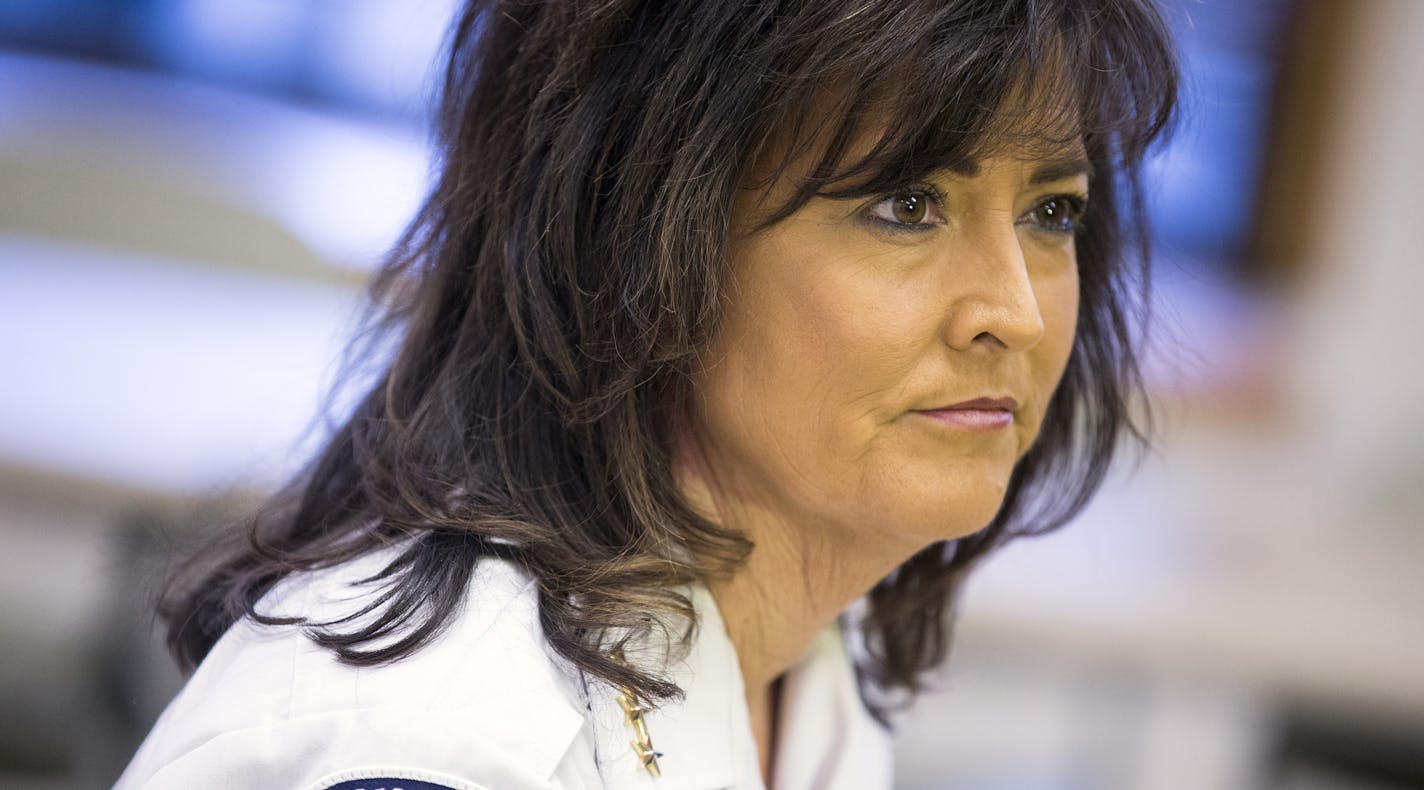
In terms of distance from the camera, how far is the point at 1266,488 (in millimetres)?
3492

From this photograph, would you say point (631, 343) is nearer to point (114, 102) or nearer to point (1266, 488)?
point (1266, 488)

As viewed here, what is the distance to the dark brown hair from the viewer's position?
3.47ft

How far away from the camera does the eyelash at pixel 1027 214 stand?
1.11 m

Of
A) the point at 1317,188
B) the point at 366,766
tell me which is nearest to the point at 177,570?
the point at 366,766

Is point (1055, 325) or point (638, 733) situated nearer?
point (638, 733)

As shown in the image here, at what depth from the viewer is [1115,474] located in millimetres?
2008

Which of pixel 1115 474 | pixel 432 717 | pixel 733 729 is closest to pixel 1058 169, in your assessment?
pixel 733 729

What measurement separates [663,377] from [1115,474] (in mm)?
1035

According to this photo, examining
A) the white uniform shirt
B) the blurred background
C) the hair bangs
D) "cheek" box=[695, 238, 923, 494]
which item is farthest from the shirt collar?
the blurred background

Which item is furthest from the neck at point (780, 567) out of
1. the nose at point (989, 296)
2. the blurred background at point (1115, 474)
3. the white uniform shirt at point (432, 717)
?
the blurred background at point (1115, 474)

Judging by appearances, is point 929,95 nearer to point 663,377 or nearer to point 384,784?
point 663,377

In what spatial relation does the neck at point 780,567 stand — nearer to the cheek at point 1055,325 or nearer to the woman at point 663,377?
the woman at point 663,377

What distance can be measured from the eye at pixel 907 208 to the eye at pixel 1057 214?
0.13 meters

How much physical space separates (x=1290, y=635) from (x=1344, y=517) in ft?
3.25
